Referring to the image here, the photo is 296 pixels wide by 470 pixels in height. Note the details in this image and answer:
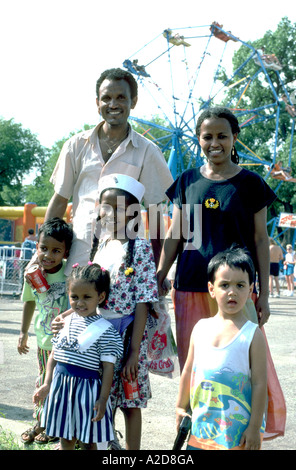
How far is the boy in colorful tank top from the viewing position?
2.20 meters

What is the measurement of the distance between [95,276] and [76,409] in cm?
58

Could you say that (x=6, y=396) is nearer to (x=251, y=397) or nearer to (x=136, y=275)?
(x=136, y=275)

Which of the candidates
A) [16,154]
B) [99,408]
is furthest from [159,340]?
[16,154]

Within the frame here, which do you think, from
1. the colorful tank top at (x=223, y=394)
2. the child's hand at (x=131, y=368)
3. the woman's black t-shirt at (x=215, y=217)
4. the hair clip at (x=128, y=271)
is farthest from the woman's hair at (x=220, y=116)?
the child's hand at (x=131, y=368)

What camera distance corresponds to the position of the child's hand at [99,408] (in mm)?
2459

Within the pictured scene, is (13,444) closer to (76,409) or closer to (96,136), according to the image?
(76,409)

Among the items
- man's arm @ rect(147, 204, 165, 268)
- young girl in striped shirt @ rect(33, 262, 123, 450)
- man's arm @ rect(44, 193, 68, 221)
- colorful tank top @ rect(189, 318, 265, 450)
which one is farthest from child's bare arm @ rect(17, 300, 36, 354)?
colorful tank top @ rect(189, 318, 265, 450)

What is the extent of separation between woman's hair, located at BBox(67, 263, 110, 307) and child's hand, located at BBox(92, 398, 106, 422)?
48cm

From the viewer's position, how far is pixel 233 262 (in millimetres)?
2371

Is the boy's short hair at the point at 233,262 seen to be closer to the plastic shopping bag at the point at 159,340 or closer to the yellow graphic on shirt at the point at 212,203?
the yellow graphic on shirt at the point at 212,203

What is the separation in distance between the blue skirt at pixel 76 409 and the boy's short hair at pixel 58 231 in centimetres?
73

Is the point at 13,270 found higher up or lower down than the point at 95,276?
higher up

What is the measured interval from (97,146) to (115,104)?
0.24 meters

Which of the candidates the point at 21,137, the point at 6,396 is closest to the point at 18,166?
the point at 21,137
